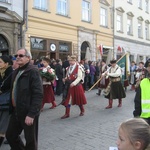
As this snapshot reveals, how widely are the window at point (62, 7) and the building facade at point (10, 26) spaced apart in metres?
3.96

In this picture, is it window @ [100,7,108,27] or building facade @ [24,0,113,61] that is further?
window @ [100,7,108,27]

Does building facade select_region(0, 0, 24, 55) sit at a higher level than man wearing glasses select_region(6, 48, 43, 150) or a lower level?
higher

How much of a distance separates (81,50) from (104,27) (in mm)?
4253

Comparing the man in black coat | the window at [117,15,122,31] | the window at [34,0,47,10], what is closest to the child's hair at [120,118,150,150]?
the man in black coat

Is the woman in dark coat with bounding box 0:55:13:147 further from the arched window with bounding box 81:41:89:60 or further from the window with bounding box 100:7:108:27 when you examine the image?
the window with bounding box 100:7:108:27

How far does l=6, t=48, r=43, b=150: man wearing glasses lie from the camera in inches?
142

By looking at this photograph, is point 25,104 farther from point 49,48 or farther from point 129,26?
point 129,26

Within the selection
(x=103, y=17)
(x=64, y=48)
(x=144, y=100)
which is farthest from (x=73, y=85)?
(x=103, y=17)

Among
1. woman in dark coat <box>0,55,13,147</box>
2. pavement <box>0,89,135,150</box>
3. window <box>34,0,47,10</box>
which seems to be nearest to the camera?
woman in dark coat <box>0,55,13,147</box>

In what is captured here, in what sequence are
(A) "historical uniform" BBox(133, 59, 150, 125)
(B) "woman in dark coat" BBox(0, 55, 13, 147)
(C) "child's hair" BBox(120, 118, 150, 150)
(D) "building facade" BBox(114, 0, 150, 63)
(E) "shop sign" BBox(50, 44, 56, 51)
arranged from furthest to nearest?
(D) "building facade" BBox(114, 0, 150, 63) → (E) "shop sign" BBox(50, 44, 56, 51) → (B) "woman in dark coat" BBox(0, 55, 13, 147) → (A) "historical uniform" BBox(133, 59, 150, 125) → (C) "child's hair" BBox(120, 118, 150, 150)

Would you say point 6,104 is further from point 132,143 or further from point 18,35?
point 18,35

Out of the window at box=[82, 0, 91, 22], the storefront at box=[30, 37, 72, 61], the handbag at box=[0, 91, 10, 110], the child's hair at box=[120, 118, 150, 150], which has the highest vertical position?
the window at box=[82, 0, 91, 22]

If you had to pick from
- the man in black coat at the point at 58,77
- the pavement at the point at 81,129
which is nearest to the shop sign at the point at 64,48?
the man in black coat at the point at 58,77

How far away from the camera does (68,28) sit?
64.4 ft
